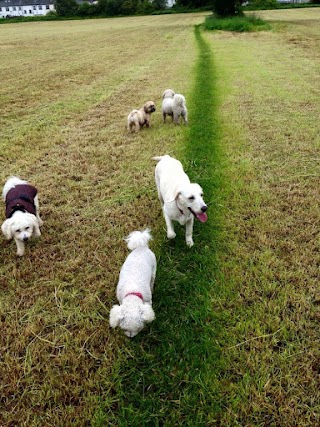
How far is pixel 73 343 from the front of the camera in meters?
2.96

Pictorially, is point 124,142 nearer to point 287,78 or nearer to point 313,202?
point 313,202

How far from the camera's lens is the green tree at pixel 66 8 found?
68750 mm

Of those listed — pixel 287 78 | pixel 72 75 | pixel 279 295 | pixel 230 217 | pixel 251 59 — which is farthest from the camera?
pixel 251 59

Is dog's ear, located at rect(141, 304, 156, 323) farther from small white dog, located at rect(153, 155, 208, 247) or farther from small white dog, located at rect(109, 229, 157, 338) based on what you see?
small white dog, located at rect(153, 155, 208, 247)

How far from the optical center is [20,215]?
12.9 ft

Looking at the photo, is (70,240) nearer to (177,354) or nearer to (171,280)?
(171,280)

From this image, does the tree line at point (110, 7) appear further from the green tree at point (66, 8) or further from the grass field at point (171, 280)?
the grass field at point (171, 280)

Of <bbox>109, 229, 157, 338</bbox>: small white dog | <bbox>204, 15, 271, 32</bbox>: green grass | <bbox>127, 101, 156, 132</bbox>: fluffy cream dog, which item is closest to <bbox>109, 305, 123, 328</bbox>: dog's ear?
<bbox>109, 229, 157, 338</bbox>: small white dog

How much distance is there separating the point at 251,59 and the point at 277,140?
430 inches

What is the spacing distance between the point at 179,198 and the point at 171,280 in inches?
35.0

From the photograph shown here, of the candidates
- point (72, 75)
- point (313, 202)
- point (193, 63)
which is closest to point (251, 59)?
point (193, 63)

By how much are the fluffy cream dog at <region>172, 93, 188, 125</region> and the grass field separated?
0.43 metres

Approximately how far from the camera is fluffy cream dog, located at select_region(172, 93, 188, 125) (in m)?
7.84

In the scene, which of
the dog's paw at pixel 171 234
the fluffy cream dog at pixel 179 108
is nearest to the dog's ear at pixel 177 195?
the dog's paw at pixel 171 234
